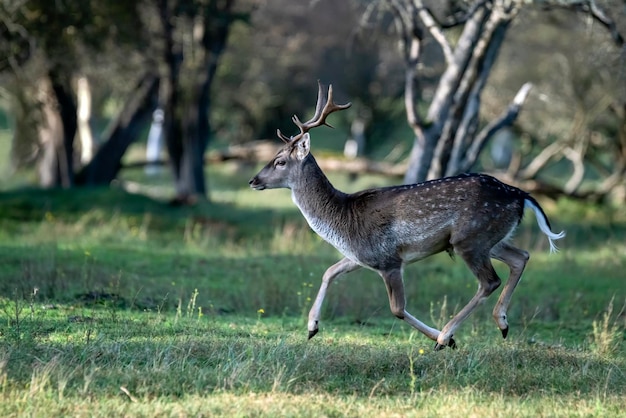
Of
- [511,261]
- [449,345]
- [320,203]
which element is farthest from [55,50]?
[449,345]

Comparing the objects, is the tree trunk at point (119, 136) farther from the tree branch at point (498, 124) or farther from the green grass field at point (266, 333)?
the tree branch at point (498, 124)

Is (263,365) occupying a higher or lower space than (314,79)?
higher

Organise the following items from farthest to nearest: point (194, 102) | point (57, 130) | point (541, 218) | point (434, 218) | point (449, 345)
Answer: point (194, 102) → point (57, 130) → point (541, 218) → point (434, 218) → point (449, 345)

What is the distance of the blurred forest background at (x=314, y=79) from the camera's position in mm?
15539

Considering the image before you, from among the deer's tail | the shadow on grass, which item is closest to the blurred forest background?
the deer's tail

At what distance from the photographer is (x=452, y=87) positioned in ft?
50.9

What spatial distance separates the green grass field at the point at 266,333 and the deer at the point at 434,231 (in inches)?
15.8

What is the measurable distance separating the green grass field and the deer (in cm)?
40

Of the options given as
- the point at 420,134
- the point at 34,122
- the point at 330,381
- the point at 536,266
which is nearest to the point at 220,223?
the point at 420,134

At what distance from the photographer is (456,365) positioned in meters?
7.97

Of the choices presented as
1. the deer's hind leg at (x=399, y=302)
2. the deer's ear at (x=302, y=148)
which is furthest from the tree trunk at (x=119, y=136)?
the deer's hind leg at (x=399, y=302)

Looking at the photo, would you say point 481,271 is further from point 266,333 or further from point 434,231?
point 266,333

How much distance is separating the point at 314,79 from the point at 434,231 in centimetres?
2509

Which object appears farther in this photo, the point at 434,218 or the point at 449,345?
the point at 434,218
